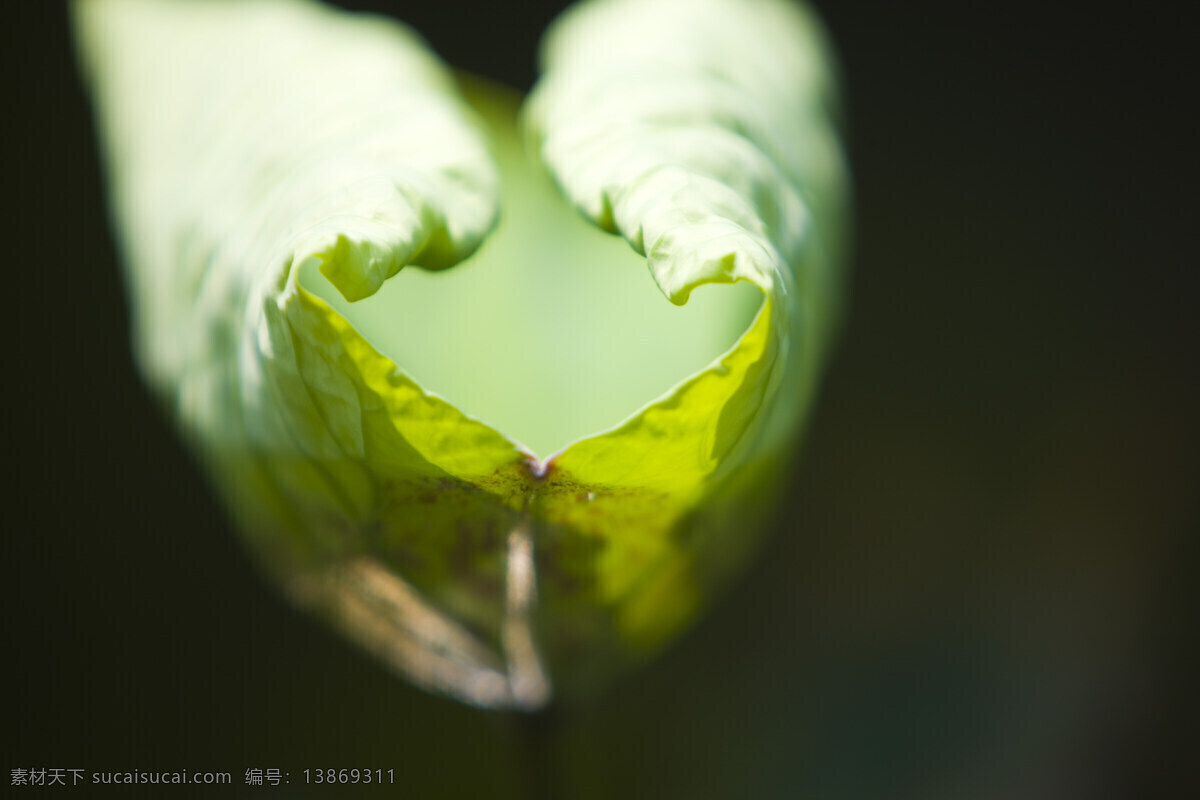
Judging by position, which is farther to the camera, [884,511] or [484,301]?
[884,511]

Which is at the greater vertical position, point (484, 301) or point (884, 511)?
point (484, 301)

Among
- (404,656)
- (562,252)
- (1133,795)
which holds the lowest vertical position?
(1133,795)

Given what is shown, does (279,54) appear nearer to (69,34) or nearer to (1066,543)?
(69,34)

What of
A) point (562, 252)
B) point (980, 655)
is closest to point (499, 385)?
point (562, 252)

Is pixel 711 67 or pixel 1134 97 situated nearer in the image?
pixel 711 67
